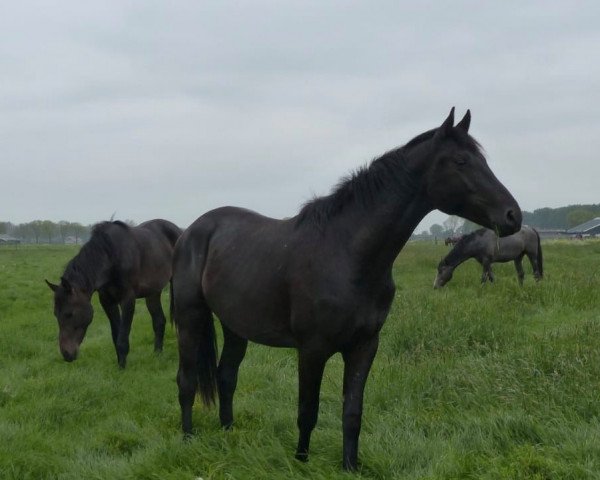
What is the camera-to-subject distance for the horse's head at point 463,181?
3.24 m

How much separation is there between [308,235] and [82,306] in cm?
443

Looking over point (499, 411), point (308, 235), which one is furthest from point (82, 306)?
point (499, 411)

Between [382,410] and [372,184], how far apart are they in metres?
2.17

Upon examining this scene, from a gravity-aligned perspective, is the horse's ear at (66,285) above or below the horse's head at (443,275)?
above

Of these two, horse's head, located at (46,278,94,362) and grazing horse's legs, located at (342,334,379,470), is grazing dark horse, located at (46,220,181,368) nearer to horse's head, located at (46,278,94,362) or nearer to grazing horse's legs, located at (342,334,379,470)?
horse's head, located at (46,278,94,362)

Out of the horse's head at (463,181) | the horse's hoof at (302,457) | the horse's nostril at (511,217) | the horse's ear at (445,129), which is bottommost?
the horse's hoof at (302,457)

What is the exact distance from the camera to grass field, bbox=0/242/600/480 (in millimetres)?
3705

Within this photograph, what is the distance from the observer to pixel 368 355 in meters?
3.70

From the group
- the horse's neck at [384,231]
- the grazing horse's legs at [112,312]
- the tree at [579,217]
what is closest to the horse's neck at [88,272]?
the grazing horse's legs at [112,312]

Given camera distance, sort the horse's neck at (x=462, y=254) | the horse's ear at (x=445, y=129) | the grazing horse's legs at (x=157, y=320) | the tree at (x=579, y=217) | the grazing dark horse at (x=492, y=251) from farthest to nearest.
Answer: the tree at (x=579, y=217) < the horse's neck at (x=462, y=254) < the grazing dark horse at (x=492, y=251) < the grazing horse's legs at (x=157, y=320) < the horse's ear at (x=445, y=129)

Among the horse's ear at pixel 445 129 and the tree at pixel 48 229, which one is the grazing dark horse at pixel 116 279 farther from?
the tree at pixel 48 229

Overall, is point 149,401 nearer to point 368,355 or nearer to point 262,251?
point 262,251

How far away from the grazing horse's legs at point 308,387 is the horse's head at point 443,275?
11443 mm

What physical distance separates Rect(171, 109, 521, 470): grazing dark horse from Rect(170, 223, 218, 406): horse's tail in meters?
0.40
